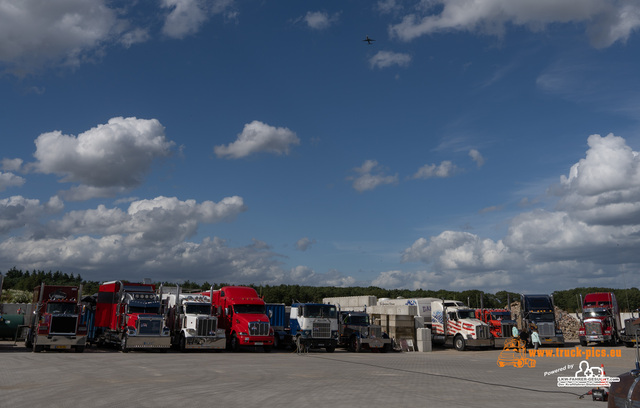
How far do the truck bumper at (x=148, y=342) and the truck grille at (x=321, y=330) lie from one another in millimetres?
8051

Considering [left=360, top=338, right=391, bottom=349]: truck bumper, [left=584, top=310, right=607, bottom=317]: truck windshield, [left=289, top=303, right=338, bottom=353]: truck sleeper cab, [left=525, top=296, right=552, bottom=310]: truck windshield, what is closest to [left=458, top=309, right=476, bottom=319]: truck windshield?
[left=525, top=296, right=552, bottom=310]: truck windshield

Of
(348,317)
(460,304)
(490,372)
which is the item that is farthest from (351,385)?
(460,304)

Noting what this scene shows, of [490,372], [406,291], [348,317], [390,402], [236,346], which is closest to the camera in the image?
[390,402]

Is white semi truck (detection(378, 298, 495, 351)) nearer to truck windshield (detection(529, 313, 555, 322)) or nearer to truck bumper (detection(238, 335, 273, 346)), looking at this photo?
truck windshield (detection(529, 313, 555, 322))

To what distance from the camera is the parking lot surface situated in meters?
12.0

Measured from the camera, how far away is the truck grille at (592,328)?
3666cm

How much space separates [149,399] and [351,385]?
5767 millimetres

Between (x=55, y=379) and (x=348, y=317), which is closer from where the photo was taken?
(x=55, y=379)

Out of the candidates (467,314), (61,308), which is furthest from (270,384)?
(467,314)

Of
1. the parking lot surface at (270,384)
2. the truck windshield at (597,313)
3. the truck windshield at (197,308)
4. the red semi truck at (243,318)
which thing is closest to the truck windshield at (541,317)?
the truck windshield at (597,313)

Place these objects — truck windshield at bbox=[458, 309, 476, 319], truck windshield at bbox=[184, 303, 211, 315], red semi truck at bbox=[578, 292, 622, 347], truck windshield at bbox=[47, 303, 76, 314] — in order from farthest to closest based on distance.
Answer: red semi truck at bbox=[578, 292, 622, 347] < truck windshield at bbox=[458, 309, 476, 319] < truck windshield at bbox=[184, 303, 211, 315] < truck windshield at bbox=[47, 303, 76, 314]

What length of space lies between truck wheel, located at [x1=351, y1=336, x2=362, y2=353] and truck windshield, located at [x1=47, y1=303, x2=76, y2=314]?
52.3ft

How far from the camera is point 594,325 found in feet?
121

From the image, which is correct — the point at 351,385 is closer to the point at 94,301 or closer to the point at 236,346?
the point at 236,346
